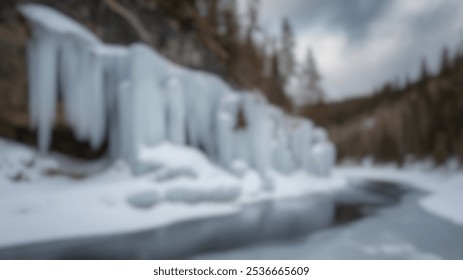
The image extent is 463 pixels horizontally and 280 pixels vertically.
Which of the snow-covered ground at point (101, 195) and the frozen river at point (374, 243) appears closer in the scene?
the frozen river at point (374, 243)

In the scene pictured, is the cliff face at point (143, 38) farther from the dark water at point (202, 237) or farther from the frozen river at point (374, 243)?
the frozen river at point (374, 243)

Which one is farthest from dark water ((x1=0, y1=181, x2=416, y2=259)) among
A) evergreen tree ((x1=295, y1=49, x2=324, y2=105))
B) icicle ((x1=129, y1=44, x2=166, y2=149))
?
evergreen tree ((x1=295, y1=49, x2=324, y2=105))

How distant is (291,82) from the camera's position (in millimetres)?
20094

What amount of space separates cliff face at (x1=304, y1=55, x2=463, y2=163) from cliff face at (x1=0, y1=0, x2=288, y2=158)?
791cm

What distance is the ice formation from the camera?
5.03m

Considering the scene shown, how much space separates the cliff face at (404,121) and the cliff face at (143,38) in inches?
312

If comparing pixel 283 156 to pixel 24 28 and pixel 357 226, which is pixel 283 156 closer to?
pixel 357 226

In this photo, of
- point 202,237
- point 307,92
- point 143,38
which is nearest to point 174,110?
point 143,38

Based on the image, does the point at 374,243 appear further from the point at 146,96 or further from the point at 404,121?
the point at 404,121

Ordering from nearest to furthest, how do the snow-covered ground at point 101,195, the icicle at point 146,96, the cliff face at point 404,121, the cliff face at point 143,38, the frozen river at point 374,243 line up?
the frozen river at point 374,243
the snow-covered ground at point 101,195
the cliff face at point 143,38
the icicle at point 146,96
the cliff face at point 404,121

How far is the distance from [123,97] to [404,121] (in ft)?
54.8

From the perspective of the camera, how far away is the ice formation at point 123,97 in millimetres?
5027

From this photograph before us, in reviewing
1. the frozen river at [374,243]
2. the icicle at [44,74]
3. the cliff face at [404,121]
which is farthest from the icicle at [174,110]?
the cliff face at [404,121]
